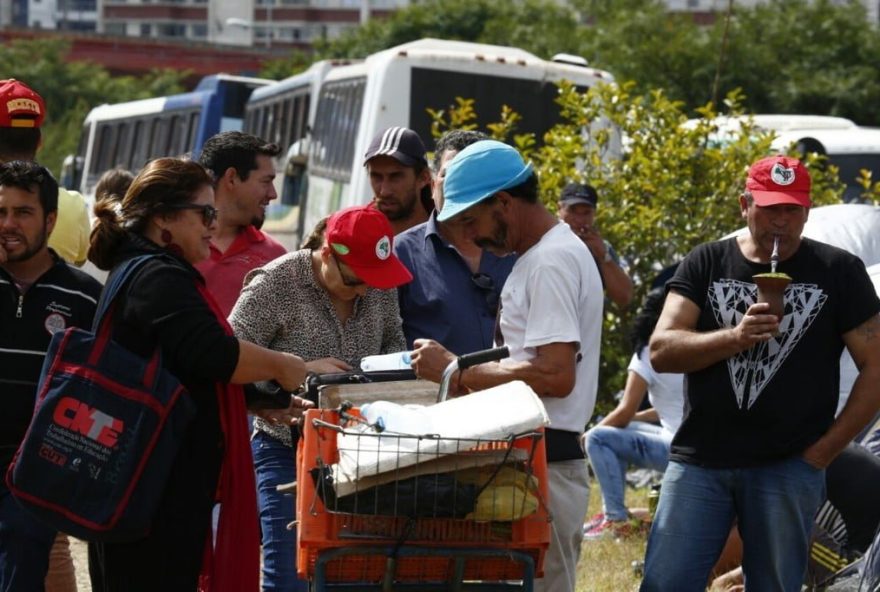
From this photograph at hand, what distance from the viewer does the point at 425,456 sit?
4.18 m

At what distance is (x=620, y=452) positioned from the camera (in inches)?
373

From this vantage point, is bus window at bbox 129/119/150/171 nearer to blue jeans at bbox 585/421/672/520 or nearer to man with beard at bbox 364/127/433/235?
blue jeans at bbox 585/421/672/520

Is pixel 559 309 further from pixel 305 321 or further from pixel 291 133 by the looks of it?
pixel 291 133

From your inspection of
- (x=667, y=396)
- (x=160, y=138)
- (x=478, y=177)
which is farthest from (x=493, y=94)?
(x=478, y=177)

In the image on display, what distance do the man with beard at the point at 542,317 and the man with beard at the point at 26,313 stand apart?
1.44m

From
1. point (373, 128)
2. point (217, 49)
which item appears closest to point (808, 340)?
point (373, 128)

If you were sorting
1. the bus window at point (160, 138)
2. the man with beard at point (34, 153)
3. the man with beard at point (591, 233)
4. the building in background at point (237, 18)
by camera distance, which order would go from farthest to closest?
the building in background at point (237, 18), the bus window at point (160, 138), the man with beard at point (591, 233), the man with beard at point (34, 153)

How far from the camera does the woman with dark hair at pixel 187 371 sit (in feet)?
15.2

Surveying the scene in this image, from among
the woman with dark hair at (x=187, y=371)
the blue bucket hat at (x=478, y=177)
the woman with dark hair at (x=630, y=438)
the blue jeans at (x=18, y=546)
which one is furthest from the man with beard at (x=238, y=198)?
the woman with dark hair at (x=630, y=438)

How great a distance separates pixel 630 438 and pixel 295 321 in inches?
164

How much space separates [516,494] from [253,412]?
116cm

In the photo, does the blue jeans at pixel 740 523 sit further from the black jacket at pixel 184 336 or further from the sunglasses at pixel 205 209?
the sunglasses at pixel 205 209

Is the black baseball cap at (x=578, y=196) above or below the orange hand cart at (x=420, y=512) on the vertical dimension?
below

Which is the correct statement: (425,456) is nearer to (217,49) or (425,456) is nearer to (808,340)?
(808,340)
